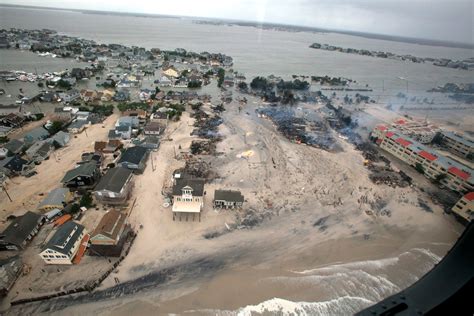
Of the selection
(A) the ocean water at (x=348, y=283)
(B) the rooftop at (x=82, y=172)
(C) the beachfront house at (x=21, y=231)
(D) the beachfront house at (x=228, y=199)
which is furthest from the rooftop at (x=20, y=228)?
(A) the ocean water at (x=348, y=283)

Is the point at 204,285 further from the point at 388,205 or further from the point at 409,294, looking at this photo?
the point at 388,205

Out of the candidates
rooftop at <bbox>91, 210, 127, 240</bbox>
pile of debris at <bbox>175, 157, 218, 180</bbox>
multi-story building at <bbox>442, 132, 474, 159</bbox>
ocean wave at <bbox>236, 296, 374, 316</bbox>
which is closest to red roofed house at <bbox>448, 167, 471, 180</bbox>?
multi-story building at <bbox>442, 132, 474, 159</bbox>

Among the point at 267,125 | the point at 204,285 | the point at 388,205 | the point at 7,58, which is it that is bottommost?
the point at 204,285

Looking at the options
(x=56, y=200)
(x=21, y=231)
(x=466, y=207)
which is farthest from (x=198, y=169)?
(x=466, y=207)

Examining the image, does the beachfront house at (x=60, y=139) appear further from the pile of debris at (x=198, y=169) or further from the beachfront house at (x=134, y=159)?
the pile of debris at (x=198, y=169)

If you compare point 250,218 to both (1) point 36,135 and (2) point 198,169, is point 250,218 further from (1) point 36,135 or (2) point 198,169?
(1) point 36,135

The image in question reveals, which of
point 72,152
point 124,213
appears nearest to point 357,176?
point 124,213
